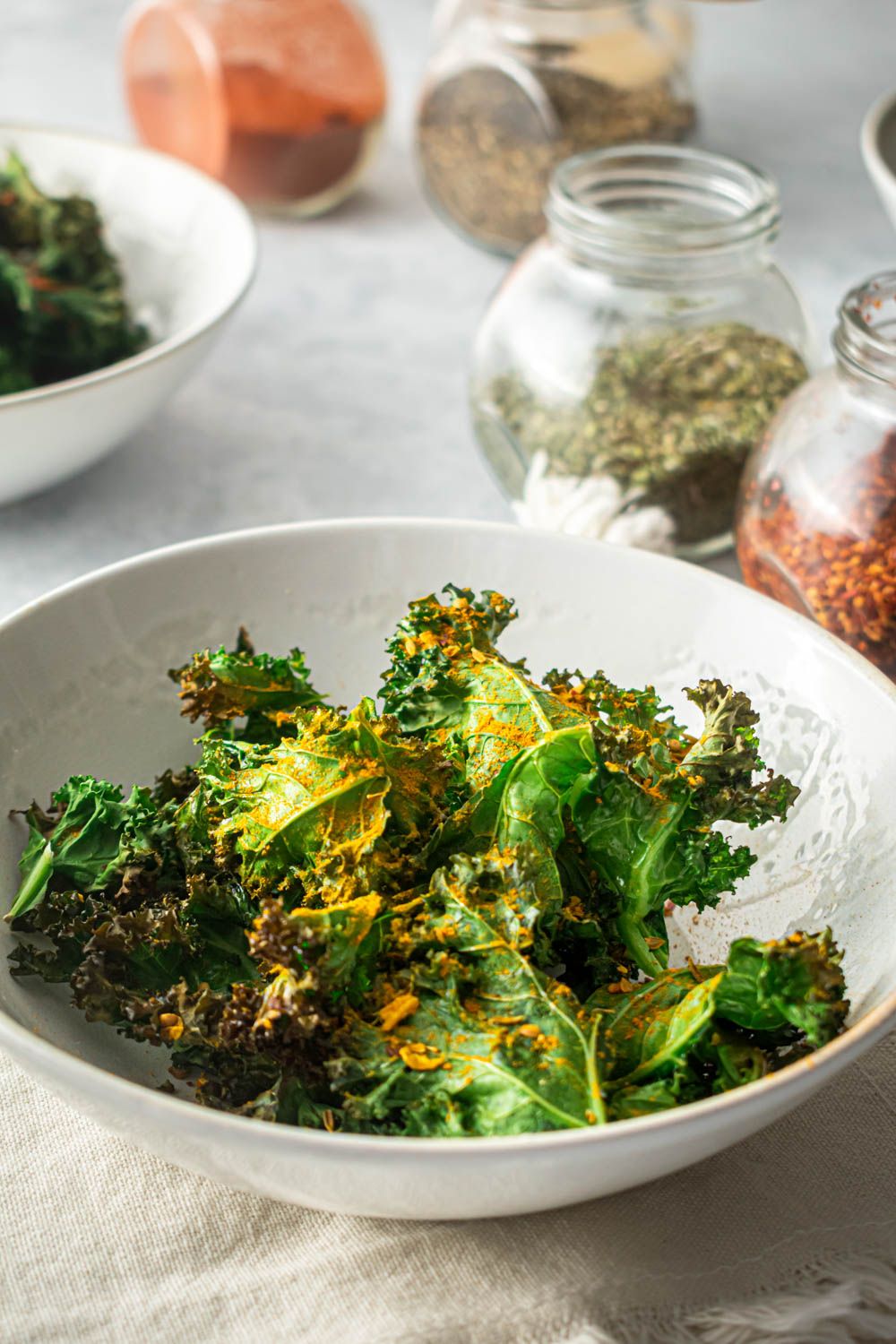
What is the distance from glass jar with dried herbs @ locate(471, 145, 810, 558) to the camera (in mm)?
1452

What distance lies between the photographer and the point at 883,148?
1.95 metres

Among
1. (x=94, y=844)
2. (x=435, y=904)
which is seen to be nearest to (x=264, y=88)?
(x=94, y=844)

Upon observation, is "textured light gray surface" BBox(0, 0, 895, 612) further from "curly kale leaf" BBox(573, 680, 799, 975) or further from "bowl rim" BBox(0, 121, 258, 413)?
"curly kale leaf" BBox(573, 680, 799, 975)

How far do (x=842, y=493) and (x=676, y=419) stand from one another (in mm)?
250

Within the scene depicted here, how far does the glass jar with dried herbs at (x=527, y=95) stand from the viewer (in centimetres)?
200

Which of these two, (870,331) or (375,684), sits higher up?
(870,331)

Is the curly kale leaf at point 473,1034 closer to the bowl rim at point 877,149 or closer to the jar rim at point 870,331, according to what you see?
the jar rim at point 870,331

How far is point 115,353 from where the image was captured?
5.58ft

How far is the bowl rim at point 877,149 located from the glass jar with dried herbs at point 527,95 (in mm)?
342

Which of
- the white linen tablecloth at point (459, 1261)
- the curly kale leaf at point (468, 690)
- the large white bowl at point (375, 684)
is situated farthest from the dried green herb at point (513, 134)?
the white linen tablecloth at point (459, 1261)

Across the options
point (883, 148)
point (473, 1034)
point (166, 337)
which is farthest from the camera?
point (883, 148)

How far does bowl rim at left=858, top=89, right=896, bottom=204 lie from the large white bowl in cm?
83

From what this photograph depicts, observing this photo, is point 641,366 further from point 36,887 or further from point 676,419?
point 36,887

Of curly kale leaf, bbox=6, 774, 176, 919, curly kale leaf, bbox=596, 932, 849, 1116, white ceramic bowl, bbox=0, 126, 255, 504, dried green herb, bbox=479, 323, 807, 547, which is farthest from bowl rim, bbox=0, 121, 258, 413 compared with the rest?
curly kale leaf, bbox=596, 932, 849, 1116
